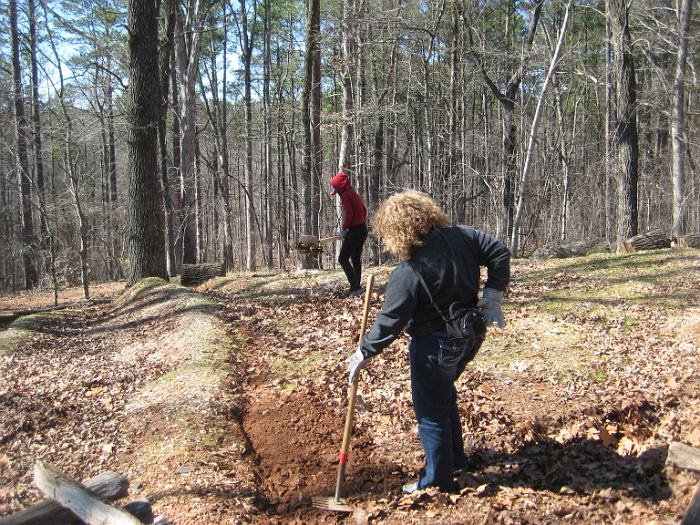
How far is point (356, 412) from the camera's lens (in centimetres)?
562

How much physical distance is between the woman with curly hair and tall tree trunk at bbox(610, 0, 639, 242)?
1179 centimetres

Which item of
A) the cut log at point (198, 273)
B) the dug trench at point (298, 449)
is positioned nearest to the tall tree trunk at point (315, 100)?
the cut log at point (198, 273)

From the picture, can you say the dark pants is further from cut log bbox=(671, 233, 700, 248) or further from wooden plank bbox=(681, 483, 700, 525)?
cut log bbox=(671, 233, 700, 248)

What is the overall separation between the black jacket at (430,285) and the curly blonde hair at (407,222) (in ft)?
0.19

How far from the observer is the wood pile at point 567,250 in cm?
1413

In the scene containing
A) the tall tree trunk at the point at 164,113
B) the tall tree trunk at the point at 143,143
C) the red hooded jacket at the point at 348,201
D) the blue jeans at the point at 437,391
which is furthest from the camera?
the tall tree trunk at the point at 164,113

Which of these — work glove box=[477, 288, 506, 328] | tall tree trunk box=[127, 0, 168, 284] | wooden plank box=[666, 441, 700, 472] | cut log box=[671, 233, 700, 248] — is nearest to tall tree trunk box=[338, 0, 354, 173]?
tall tree trunk box=[127, 0, 168, 284]

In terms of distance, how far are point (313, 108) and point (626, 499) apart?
15.0 metres

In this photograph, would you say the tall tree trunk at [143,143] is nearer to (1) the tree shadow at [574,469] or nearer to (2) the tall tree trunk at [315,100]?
(2) the tall tree trunk at [315,100]

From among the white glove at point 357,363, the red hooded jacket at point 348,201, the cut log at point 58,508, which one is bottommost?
the cut log at point 58,508

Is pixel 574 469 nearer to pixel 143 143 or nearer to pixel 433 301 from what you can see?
pixel 433 301

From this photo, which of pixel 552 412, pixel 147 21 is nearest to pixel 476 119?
pixel 147 21

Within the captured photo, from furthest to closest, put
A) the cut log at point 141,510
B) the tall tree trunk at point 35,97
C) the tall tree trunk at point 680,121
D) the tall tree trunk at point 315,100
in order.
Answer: the tall tree trunk at point 35,97, the tall tree trunk at point 315,100, the tall tree trunk at point 680,121, the cut log at point 141,510

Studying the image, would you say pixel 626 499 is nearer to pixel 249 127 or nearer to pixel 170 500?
pixel 170 500
